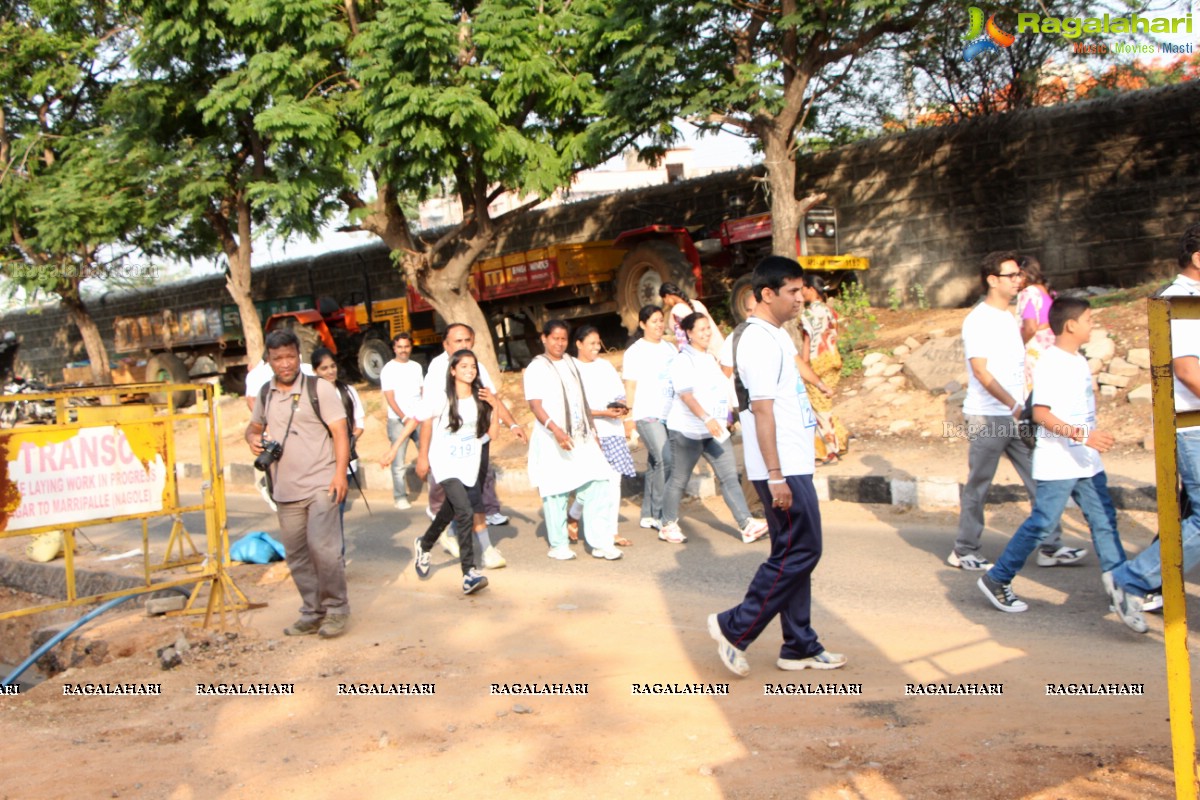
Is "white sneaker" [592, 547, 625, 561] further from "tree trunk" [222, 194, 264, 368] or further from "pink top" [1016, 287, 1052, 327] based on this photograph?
"tree trunk" [222, 194, 264, 368]

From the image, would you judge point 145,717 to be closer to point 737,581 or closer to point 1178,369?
point 737,581

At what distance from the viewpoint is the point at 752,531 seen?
7902 mm

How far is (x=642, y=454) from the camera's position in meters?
11.8

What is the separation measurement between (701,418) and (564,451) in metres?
0.98

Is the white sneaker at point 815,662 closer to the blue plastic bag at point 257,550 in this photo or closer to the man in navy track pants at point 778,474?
the man in navy track pants at point 778,474

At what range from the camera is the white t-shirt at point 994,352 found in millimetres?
6215

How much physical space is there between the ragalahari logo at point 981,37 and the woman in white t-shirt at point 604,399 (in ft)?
24.7

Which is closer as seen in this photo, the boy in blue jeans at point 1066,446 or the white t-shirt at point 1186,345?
the white t-shirt at point 1186,345

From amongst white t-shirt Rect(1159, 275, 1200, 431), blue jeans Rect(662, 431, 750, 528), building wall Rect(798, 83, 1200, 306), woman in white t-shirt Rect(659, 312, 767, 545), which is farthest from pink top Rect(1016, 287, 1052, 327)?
building wall Rect(798, 83, 1200, 306)

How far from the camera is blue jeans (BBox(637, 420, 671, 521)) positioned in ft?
27.4

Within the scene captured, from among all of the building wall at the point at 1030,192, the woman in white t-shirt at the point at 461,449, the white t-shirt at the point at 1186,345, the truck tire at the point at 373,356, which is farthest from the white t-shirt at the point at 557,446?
the truck tire at the point at 373,356

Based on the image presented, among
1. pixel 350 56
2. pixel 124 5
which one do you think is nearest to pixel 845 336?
pixel 350 56

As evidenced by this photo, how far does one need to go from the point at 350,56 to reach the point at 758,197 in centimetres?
672

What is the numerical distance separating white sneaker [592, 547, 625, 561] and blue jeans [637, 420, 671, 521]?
28.3 inches
